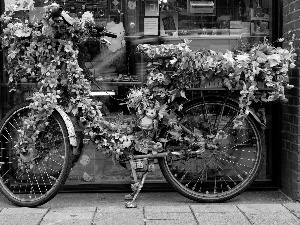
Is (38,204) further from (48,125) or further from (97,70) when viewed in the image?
(97,70)

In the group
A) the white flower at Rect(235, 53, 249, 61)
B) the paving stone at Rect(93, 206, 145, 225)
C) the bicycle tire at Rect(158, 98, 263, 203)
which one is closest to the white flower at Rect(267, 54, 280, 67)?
the white flower at Rect(235, 53, 249, 61)

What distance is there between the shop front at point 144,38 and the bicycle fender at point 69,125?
28.2 inches

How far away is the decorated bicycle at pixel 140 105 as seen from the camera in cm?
485

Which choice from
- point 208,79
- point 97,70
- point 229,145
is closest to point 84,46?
point 97,70

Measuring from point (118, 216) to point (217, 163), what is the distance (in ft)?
4.53

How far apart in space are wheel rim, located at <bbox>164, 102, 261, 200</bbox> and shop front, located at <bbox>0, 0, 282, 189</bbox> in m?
0.25

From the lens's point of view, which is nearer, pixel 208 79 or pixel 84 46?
pixel 208 79

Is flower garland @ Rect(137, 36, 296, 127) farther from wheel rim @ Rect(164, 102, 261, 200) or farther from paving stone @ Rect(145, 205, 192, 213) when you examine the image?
paving stone @ Rect(145, 205, 192, 213)

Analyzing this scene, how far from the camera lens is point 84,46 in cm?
541

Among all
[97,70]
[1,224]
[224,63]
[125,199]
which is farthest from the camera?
[97,70]

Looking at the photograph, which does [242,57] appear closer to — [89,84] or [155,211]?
[89,84]

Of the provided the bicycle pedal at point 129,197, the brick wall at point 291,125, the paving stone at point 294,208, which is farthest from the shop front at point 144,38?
the paving stone at point 294,208

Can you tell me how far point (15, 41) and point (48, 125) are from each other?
2.73 feet

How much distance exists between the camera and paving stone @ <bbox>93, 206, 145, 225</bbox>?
4.54m
